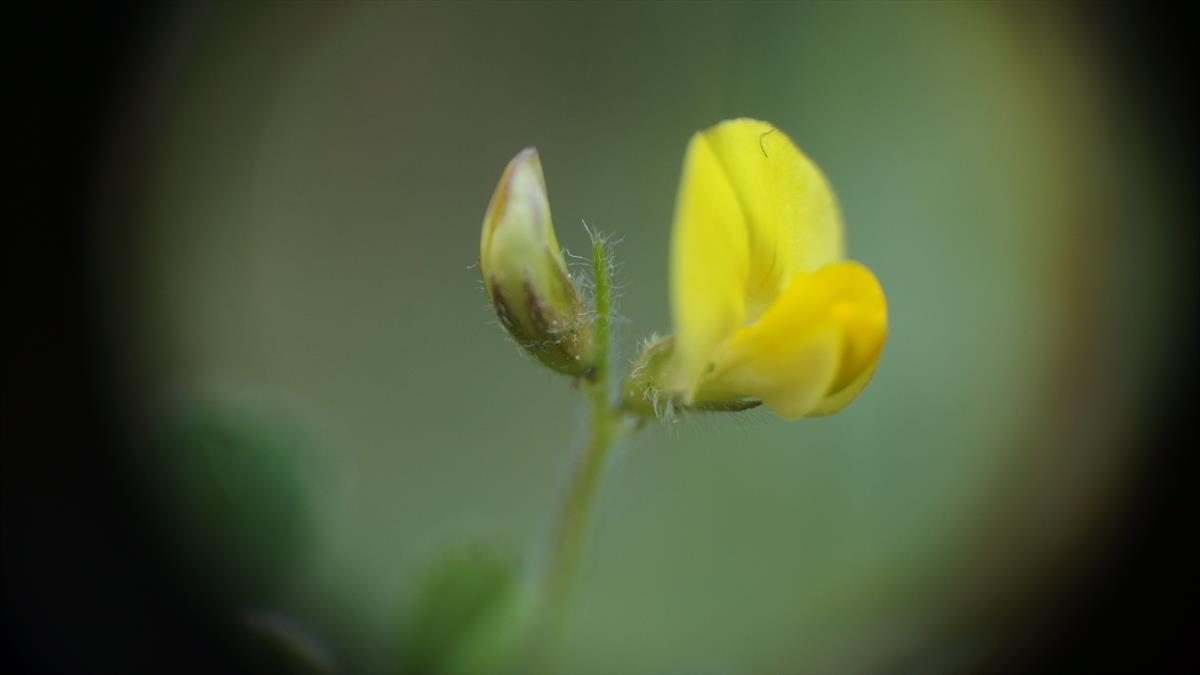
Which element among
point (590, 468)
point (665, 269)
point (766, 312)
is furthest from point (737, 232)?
point (665, 269)

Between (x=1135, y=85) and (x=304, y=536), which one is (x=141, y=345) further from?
(x=1135, y=85)

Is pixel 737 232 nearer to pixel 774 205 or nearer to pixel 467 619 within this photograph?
pixel 774 205

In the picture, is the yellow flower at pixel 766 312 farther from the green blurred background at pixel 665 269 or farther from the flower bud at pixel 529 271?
the green blurred background at pixel 665 269

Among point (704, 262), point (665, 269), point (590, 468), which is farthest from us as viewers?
point (665, 269)

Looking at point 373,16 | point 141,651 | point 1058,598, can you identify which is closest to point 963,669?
point 1058,598

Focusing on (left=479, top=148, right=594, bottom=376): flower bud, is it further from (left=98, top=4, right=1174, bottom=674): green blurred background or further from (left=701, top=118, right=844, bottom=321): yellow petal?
(left=98, top=4, right=1174, bottom=674): green blurred background

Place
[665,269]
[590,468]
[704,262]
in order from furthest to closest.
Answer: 1. [665,269]
2. [590,468]
3. [704,262]
